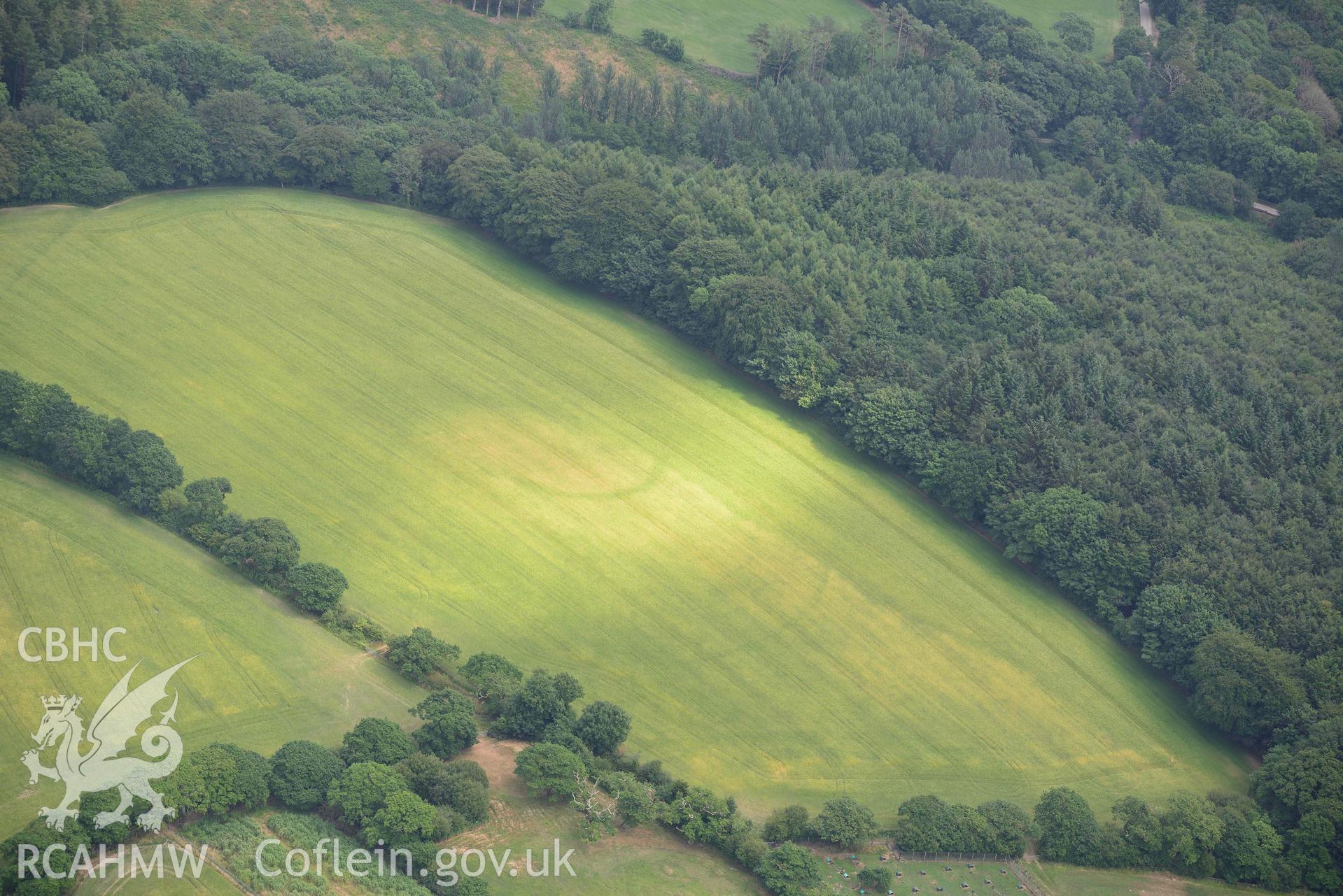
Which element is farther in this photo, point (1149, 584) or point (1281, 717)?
point (1149, 584)

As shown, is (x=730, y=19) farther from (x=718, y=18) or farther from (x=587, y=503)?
(x=587, y=503)

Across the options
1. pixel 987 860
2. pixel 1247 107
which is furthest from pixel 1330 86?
pixel 987 860

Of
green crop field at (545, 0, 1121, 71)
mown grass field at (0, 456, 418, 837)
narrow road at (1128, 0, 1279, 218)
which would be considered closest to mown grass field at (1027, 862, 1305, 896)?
mown grass field at (0, 456, 418, 837)

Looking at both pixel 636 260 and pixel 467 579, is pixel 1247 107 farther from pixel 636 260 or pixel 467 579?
pixel 467 579

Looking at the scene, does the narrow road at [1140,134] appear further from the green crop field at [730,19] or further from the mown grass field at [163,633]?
the mown grass field at [163,633]

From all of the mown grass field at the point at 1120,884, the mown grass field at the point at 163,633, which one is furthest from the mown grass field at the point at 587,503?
the mown grass field at the point at 1120,884
